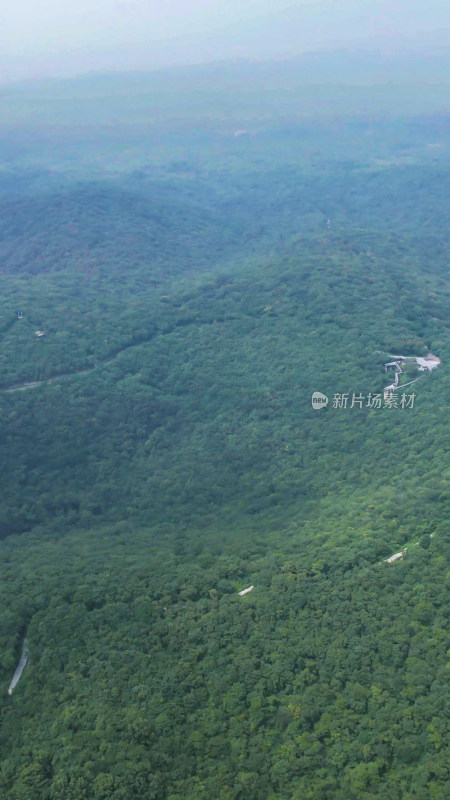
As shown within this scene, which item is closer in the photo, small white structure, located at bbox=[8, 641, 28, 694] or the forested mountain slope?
the forested mountain slope

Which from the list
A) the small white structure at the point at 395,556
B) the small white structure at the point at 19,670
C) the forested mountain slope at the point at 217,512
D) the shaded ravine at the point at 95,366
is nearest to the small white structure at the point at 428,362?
the forested mountain slope at the point at 217,512

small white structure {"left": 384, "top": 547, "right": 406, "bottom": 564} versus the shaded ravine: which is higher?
the shaded ravine

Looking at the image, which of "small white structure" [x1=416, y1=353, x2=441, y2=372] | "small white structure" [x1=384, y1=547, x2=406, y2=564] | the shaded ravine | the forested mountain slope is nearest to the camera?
the forested mountain slope

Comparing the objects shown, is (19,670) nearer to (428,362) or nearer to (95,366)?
(95,366)

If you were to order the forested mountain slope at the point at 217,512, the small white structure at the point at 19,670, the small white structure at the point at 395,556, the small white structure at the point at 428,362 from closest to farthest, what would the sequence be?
the forested mountain slope at the point at 217,512 → the small white structure at the point at 19,670 → the small white structure at the point at 395,556 → the small white structure at the point at 428,362

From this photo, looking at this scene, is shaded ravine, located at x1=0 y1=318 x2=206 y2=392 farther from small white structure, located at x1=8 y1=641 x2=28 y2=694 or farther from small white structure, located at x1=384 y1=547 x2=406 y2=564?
small white structure, located at x1=384 y1=547 x2=406 y2=564

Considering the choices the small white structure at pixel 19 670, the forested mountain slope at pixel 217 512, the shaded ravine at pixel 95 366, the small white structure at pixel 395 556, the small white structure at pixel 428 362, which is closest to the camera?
the forested mountain slope at pixel 217 512

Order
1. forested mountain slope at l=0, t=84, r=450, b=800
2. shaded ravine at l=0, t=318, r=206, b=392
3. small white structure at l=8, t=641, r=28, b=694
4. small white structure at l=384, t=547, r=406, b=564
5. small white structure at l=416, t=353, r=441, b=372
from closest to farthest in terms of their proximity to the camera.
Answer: forested mountain slope at l=0, t=84, r=450, b=800
small white structure at l=8, t=641, r=28, b=694
small white structure at l=384, t=547, r=406, b=564
shaded ravine at l=0, t=318, r=206, b=392
small white structure at l=416, t=353, r=441, b=372

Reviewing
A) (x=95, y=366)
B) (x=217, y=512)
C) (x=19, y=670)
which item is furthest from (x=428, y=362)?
(x=19, y=670)

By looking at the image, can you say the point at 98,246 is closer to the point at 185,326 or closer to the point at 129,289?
the point at 129,289

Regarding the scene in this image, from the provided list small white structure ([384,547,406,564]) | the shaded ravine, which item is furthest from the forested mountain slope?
small white structure ([384,547,406,564])

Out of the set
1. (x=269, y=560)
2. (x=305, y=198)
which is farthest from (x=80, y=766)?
(x=305, y=198)

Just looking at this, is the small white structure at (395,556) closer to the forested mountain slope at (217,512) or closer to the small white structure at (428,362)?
the forested mountain slope at (217,512)
